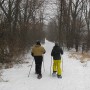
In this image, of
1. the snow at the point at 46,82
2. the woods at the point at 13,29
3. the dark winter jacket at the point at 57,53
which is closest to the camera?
the snow at the point at 46,82

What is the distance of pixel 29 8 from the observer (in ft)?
104

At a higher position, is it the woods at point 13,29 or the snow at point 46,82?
the woods at point 13,29

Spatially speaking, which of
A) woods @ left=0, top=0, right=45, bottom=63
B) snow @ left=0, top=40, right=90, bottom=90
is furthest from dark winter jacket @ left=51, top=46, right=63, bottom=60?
woods @ left=0, top=0, right=45, bottom=63

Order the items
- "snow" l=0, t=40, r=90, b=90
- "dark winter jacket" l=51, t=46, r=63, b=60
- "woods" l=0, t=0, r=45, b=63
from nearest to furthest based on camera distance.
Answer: "snow" l=0, t=40, r=90, b=90 < "dark winter jacket" l=51, t=46, r=63, b=60 < "woods" l=0, t=0, r=45, b=63

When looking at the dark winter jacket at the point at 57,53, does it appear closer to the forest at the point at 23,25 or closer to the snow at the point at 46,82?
the snow at the point at 46,82

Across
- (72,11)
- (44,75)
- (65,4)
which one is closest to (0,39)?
(44,75)

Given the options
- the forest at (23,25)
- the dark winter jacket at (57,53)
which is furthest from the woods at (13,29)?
the dark winter jacket at (57,53)

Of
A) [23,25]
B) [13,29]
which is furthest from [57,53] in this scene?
[23,25]

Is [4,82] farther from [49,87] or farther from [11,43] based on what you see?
[11,43]

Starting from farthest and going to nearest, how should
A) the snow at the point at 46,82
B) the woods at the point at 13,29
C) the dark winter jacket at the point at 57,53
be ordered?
the woods at the point at 13,29
the dark winter jacket at the point at 57,53
the snow at the point at 46,82

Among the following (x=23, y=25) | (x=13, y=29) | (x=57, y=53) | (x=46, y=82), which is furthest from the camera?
(x=23, y=25)

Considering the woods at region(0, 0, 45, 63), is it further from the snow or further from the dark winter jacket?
the dark winter jacket

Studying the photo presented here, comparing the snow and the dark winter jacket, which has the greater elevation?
the dark winter jacket

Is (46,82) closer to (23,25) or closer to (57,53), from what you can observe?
(57,53)
